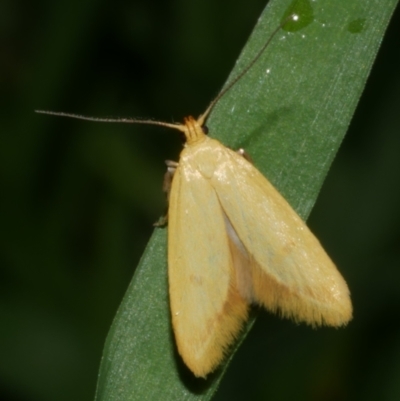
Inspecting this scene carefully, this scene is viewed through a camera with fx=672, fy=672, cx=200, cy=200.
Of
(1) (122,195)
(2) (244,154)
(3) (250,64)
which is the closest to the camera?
(3) (250,64)

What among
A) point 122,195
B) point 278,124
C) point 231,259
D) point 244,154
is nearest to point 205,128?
point 244,154

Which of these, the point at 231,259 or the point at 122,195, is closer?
the point at 231,259

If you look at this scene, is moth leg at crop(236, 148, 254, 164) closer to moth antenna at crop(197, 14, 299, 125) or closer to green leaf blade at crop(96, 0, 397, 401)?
green leaf blade at crop(96, 0, 397, 401)

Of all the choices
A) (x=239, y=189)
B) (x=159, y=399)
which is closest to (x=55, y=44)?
(x=239, y=189)

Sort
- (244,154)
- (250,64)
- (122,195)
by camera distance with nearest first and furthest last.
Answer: (250,64) → (244,154) → (122,195)

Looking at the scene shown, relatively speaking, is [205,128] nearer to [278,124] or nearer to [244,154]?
[244,154]

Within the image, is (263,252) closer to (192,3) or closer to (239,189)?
(239,189)
